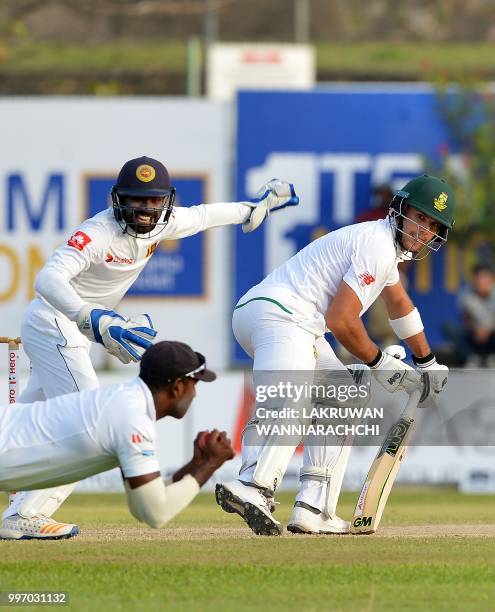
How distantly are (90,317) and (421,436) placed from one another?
697 centimetres

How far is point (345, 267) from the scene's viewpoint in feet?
26.5

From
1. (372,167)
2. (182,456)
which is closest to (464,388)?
(182,456)

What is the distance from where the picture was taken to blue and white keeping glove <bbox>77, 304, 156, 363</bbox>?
7.58 metres

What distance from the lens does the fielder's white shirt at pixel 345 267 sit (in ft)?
26.0

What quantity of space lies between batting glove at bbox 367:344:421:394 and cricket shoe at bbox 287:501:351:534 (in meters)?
0.76

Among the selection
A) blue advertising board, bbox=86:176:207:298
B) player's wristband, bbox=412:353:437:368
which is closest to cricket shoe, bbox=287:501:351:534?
player's wristband, bbox=412:353:437:368

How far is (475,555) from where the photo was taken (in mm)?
7324

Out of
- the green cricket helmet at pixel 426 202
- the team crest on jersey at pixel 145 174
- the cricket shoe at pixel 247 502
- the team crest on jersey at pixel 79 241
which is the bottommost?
the cricket shoe at pixel 247 502

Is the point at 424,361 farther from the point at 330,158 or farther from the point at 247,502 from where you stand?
the point at 330,158

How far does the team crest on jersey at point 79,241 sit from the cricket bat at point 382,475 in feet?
6.36

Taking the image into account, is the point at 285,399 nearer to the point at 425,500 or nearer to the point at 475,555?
the point at 475,555

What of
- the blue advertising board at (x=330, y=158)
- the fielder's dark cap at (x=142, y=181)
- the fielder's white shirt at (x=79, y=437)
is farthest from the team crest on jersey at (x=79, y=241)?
the blue advertising board at (x=330, y=158)

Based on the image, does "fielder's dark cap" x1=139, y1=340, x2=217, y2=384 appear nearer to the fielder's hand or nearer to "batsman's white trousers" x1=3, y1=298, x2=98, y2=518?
the fielder's hand

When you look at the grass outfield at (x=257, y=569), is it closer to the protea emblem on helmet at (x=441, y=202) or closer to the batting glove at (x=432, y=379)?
the batting glove at (x=432, y=379)
